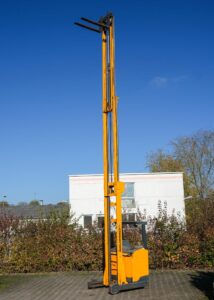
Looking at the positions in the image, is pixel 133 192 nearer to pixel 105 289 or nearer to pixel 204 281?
pixel 204 281

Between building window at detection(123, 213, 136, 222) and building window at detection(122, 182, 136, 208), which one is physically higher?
building window at detection(122, 182, 136, 208)

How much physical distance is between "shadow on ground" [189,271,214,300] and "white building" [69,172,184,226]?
19945 millimetres

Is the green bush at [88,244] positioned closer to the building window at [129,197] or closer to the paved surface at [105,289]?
the paved surface at [105,289]

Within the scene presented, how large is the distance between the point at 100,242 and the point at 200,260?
3.68m

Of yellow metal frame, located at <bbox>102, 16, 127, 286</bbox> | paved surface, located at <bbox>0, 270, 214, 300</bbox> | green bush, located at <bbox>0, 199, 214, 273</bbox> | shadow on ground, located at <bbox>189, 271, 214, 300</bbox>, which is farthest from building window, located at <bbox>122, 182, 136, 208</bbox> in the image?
yellow metal frame, located at <bbox>102, 16, 127, 286</bbox>

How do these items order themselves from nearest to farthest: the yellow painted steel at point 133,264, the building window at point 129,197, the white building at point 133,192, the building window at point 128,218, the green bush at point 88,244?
the yellow painted steel at point 133,264 → the green bush at point 88,244 → the building window at point 128,218 → the white building at point 133,192 → the building window at point 129,197

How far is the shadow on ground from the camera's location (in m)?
9.99

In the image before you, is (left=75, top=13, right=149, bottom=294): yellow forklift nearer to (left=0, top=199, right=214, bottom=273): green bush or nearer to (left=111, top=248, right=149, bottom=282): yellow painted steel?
(left=111, top=248, right=149, bottom=282): yellow painted steel

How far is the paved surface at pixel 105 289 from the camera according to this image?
9.93 meters

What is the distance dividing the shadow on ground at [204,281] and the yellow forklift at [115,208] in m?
1.58

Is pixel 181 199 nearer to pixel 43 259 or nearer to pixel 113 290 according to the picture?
pixel 43 259

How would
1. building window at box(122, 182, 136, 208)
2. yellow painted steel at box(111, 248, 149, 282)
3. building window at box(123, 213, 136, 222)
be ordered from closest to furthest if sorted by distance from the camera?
yellow painted steel at box(111, 248, 149, 282) → building window at box(123, 213, 136, 222) → building window at box(122, 182, 136, 208)

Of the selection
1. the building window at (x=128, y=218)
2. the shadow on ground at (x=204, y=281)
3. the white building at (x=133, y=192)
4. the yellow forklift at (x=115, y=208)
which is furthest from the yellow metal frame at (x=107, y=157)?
the white building at (x=133, y=192)

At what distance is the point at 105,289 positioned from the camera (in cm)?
1063
